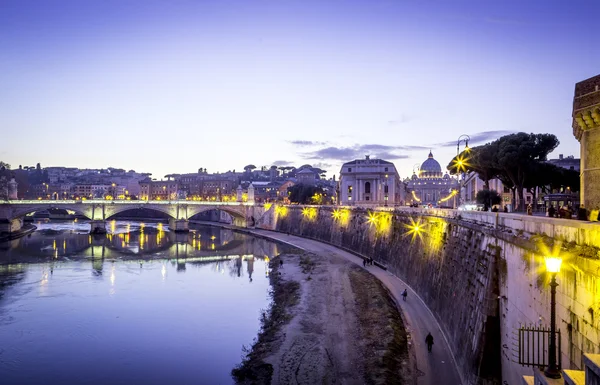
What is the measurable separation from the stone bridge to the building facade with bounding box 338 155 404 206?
70.2ft

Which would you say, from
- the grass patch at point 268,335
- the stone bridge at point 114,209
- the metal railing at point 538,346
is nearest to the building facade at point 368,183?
the stone bridge at point 114,209

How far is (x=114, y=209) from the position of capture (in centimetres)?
9294

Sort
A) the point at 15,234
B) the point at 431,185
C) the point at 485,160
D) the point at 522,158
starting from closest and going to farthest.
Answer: the point at 522,158 < the point at 485,160 < the point at 15,234 < the point at 431,185

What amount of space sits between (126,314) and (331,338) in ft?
51.5

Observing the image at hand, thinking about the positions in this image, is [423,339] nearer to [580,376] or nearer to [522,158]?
[580,376]

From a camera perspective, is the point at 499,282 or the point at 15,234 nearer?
the point at 499,282

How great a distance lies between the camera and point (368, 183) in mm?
108812

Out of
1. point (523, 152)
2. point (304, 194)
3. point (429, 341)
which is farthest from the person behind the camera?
point (304, 194)

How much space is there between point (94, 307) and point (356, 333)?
20.0 metres

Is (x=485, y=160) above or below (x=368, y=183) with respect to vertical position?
above

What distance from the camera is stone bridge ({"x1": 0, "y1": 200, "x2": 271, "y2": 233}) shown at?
82000 millimetres

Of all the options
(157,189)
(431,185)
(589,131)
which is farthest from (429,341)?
(157,189)

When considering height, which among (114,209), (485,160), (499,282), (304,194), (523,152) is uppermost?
(523,152)

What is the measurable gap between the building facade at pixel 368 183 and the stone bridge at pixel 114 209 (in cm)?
2141
